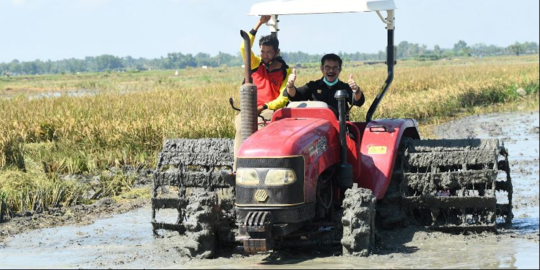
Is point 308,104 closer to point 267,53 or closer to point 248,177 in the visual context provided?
point 267,53

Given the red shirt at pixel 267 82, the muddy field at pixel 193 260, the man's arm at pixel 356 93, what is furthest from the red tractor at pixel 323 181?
the red shirt at pixel 267 82

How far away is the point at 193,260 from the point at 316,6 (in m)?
2.79

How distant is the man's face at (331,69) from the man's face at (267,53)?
63 cm

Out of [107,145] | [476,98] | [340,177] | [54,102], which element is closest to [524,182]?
[340,177]

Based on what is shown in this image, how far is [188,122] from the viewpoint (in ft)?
54.1

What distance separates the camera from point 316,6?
8.48 metres

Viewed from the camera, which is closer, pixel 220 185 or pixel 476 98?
pixel 220 185

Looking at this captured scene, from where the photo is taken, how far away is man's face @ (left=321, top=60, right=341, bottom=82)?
8.57 metres

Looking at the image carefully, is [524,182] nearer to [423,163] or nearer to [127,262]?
[423,163]

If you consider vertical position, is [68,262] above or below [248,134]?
below

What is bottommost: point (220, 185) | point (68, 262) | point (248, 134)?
point (68, 262)

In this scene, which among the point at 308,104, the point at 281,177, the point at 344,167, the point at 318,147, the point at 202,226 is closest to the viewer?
the point at 281,177

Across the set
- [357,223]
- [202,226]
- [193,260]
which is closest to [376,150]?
[357,223]

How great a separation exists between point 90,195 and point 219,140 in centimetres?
396
